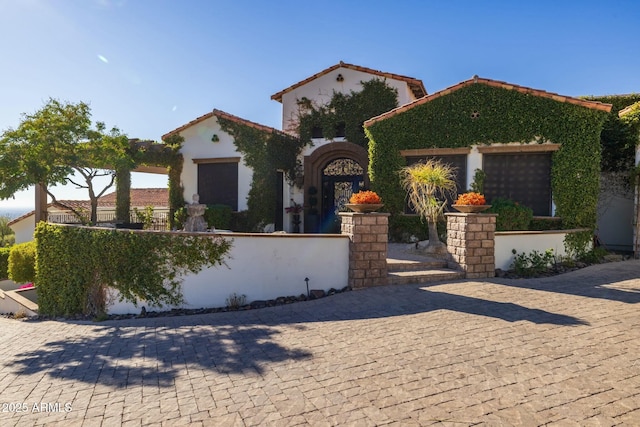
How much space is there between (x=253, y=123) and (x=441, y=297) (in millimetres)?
10512

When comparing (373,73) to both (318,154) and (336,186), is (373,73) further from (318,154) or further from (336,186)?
(336,186)

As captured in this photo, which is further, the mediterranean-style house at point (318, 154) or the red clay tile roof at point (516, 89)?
the mediterranean-style house at point (318, 154)

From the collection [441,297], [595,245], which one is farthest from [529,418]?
[595,245]

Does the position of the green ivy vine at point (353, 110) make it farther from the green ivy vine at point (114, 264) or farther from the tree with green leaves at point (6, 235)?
the tree with green leaves at point (6, 235)

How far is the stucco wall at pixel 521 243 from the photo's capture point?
346 inches

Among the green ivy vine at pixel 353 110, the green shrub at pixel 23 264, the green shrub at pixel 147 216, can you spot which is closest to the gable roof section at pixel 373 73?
the green ivy vine at pixel 353 110

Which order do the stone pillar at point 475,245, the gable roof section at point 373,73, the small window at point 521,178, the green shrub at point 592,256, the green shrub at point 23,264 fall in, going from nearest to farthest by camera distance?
the stone pillar at point 475,245 → the green shrub at point 592,256 → the green shrub at point 23,264 → the small window at point 521,178 → the gable roof section at point 373,73

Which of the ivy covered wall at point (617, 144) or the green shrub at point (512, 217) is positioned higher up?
the ivy covered wall at point (617, 144)

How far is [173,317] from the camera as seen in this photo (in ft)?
22.6

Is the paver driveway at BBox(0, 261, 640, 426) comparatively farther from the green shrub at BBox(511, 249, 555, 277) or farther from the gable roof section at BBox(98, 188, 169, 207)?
the gable roof section at BBox(98, 188, 169, 207)

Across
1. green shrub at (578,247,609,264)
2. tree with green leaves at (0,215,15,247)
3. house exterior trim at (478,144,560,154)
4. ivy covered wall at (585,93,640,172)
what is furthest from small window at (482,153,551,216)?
tree with green leaves at (0,215,15,247)

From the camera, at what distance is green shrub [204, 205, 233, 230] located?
14.1 meters

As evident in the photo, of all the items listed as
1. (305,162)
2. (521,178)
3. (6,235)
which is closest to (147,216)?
(305,162)

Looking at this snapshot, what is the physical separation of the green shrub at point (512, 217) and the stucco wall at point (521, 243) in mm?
1279
